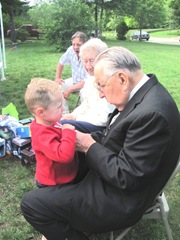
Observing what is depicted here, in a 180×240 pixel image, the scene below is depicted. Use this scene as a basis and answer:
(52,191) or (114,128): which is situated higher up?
(114,128)

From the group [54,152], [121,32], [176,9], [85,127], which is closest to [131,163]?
[54,152]

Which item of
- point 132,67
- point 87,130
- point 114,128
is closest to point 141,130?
point 114,128

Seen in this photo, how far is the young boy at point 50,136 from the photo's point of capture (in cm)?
200

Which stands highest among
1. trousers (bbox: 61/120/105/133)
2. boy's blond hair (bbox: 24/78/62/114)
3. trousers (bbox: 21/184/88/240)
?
boy's blond hair (bbox: 24/78/62/114)

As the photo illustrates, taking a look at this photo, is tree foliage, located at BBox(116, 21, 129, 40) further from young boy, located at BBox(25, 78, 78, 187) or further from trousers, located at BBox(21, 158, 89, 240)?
trousers, located at BBox(21, 158, 89, 240)

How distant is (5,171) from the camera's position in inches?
145

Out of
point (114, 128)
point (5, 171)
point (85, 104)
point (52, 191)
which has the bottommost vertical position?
point (5, 171)

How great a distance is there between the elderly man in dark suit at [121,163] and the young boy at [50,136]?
99 millimetres

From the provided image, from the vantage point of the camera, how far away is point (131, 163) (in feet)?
5.59

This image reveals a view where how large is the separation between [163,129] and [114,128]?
12.8 inches

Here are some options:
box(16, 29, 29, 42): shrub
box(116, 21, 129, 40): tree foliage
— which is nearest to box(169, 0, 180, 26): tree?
box(116, 21, 129, 40): tree foliage

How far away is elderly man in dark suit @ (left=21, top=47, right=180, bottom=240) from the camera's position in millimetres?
1681

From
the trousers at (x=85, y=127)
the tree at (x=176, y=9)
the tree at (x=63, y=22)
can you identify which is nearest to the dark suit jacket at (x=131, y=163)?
the trousers at (x=85, y=127)

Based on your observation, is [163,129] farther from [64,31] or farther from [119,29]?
[119,29]
